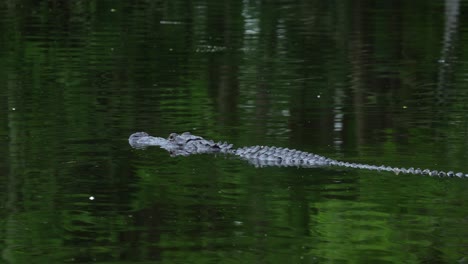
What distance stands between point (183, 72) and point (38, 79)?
98.5 inches

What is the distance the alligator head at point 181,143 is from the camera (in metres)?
13.5

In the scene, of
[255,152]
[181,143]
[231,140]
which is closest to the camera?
[255,152]

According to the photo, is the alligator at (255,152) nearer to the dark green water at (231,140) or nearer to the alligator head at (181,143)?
the alligator head at (181,143)

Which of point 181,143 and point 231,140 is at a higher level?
point 181,143

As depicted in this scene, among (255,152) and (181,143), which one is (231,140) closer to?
(181,143)

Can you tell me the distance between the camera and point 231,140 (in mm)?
14461

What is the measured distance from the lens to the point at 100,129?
15.1 meters

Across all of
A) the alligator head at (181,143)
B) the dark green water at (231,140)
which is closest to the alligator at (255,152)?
the alligator head at (181,143)

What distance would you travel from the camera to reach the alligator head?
13.5 metres

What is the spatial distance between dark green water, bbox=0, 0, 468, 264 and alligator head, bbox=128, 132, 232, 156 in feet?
0.47

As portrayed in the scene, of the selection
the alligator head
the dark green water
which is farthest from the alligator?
the dark green water

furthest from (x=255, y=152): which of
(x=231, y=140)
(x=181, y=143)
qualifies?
(x=231, y=140)

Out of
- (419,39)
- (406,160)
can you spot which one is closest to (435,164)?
(406,160)

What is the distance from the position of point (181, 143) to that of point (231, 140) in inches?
37.5
